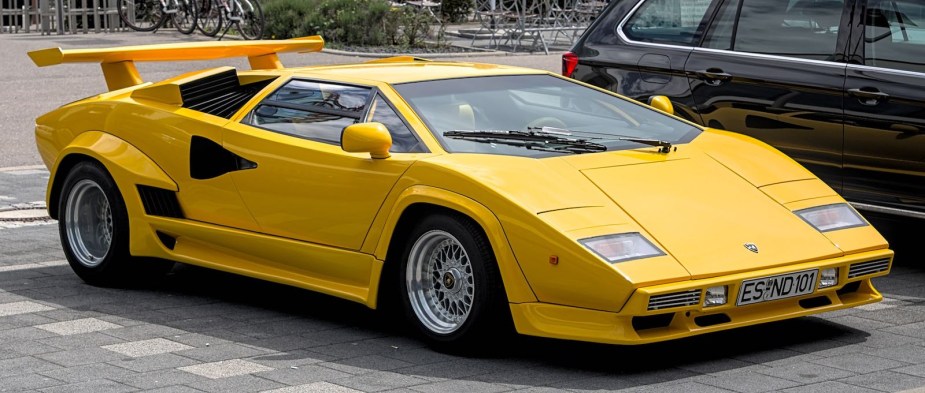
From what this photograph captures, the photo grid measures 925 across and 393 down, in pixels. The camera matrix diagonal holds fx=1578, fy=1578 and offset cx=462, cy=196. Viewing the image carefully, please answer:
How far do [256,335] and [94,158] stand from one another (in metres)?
1.73

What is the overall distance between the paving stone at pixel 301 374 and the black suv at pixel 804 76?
348cm

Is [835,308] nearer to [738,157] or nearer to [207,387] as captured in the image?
[738,157]

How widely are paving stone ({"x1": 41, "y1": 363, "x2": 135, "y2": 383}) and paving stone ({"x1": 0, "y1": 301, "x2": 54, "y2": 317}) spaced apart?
1306 millimetres

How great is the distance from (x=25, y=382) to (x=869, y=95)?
4.59m

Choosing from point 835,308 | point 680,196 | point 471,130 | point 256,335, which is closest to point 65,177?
point 256,335

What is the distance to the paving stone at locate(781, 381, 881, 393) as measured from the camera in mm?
5855

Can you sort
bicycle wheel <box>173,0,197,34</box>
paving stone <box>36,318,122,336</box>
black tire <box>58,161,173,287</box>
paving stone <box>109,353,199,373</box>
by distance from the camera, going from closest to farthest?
paving stone <box>109,353,199,373</box> → paving stone <box>36,318,122,336</box> → black tire <box>58,161,173,287</box> → bicycle wheel <box>173,0,197,34</box>

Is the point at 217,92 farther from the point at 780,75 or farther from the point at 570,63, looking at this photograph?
the point at 780,75

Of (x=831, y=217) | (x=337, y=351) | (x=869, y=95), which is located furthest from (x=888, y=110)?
(x=337, y=351)

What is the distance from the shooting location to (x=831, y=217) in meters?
6.81

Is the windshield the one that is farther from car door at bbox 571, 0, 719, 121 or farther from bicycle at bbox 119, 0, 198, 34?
bicycle at bbox 119, 0, 198, 34

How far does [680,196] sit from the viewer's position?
6586 millimetres

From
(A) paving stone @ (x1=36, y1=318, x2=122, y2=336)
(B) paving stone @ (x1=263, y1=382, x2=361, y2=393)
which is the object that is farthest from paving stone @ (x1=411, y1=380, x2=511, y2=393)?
(A) paving stone @ (x1=36, y1=318, x2=122, y2=336)

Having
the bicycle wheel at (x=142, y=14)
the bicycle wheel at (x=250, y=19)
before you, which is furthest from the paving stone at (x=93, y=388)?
the bicycle wheel at (x=142, y=14)
